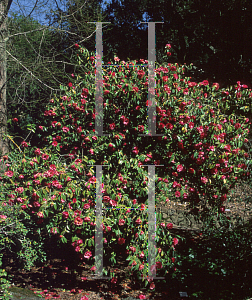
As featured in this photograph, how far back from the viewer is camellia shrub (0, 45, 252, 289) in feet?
10.2

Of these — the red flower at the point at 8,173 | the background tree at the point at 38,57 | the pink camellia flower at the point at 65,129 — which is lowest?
the red flower at the point at 8,173

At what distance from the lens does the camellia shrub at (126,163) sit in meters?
3.11

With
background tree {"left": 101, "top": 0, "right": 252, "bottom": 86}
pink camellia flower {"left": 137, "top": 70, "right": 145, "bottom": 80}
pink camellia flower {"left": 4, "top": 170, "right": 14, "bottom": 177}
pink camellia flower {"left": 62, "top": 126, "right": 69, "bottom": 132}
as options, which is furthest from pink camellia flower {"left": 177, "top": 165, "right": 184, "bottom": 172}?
background tree {"left": 101, "top": 0, "right": 252, "bottom": 86}

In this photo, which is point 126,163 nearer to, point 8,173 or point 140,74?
point 140,74

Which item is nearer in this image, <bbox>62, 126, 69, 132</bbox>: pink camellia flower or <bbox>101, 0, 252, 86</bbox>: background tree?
<bbox>62, 126, 69, 132</bbox>: pink camellia flower

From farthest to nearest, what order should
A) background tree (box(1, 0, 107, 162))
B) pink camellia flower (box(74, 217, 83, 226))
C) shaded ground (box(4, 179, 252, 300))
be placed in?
background tree (box(1, 0, 107, 162))
shaded ground (box(4, 179, 252, 300))
pink camellia flower (box(74, 217, 83, 226))

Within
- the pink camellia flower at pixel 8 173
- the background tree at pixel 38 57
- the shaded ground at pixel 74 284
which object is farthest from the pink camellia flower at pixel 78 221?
the background tree at pixel 38 57

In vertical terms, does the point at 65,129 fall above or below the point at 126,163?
above

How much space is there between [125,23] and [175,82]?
4019 millimetres

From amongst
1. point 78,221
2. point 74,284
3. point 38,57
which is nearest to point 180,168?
point 78,221

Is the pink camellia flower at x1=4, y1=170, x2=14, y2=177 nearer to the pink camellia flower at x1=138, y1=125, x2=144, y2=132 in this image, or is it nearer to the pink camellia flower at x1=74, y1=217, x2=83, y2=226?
the pink camellia flower at x1=74, y1=217, x2=83, y2=226

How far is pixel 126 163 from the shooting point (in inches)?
128

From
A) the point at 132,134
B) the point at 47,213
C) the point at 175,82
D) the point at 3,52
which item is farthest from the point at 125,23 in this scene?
the point at 47,213

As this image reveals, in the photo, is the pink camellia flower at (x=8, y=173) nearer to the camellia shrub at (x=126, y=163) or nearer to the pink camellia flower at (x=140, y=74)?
the camellia shrub at (x=126, y=163)
